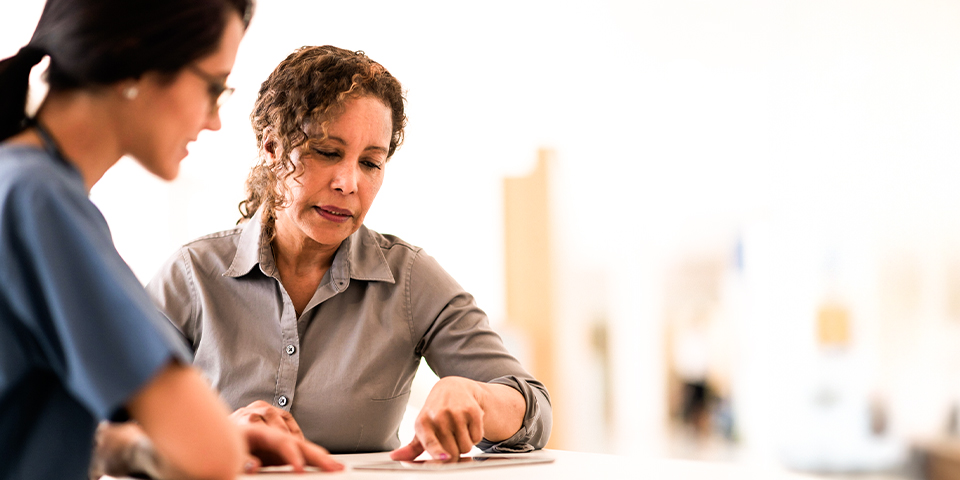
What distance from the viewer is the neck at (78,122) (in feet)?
2.17

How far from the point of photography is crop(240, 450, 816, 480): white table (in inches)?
33.1

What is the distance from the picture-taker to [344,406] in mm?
1273

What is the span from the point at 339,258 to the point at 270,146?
0.83ft

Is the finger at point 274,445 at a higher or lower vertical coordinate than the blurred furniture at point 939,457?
higher

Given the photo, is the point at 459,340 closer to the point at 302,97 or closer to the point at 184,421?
the point at 302,97

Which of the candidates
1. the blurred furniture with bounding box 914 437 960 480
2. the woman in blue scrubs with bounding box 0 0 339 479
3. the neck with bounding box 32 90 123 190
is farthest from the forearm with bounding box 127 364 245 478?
the blurred furniture with bounding box 914 437 960 480

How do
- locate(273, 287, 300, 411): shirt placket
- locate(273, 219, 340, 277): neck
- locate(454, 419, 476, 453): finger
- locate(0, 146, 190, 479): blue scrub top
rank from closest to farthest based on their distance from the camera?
locate(0, 146, 190, 479): blue scrub top, locate(454, 419, 476, 453): finger, locate(273, 287, 300, 411): shirt placket, locate(273, 219, 340, 277): neck

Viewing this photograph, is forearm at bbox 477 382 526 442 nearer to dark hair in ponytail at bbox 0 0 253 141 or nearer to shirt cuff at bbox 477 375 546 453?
shirt cuff at bbox 477 375 546 453

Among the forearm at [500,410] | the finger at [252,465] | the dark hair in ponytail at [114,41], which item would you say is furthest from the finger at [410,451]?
the dark hair in ponytail at [114,41]

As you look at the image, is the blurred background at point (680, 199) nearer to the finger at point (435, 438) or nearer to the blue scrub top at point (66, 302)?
the finger at point (435, 438)

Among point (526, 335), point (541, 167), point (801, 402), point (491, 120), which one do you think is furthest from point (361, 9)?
point (801, 402)

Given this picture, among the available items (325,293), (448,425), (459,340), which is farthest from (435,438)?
(325,293)

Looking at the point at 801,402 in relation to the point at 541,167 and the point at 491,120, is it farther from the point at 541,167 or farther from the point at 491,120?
the point at 491,120

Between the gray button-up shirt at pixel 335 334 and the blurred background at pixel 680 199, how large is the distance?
2.25 metres
